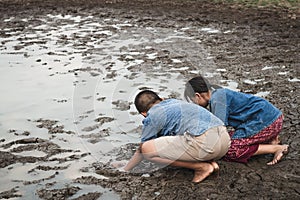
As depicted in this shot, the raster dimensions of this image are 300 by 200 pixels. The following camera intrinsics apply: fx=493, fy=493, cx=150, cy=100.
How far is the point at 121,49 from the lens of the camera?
8.99 m

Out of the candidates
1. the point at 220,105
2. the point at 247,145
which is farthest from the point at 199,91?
the point at 247,145

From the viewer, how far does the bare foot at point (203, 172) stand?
13.6ft

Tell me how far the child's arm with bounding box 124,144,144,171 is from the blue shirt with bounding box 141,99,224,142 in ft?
0.63

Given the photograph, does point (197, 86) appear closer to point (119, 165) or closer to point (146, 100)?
point (146, 100)

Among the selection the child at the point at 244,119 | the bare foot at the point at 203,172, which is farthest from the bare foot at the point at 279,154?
the bare foot at the point at 203,172

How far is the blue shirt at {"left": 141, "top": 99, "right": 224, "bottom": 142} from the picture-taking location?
4156 millimetres

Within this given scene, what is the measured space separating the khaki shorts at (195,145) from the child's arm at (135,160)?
0.23 m

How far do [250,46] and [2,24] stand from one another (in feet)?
20.3

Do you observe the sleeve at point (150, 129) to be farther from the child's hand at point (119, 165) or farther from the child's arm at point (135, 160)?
the child's hand at point (119, 165)

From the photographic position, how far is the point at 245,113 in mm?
4527

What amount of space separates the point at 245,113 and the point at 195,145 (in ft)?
2.24

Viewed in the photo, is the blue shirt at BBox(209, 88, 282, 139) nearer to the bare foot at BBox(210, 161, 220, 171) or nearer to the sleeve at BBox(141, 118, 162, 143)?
the bare foot at BBox(210, 161, 220, 171)

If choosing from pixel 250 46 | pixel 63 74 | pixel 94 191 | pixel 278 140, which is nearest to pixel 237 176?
pixel 278 140

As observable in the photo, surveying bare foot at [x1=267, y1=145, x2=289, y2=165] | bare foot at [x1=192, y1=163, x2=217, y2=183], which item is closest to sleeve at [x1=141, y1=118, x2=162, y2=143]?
bare foot at [x1=192, y1=163, x2=217, y2=183]
